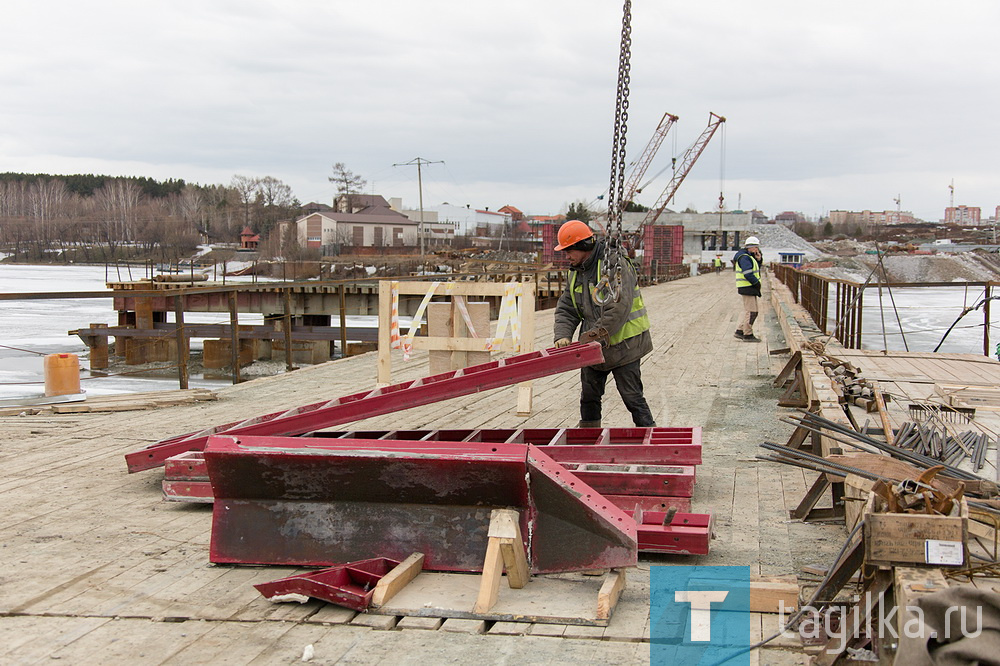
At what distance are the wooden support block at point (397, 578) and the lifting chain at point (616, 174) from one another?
2.55m

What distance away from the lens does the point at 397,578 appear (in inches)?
164

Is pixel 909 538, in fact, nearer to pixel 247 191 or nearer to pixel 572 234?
pixel 572 234

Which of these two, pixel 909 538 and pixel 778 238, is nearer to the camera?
pixel 909 538

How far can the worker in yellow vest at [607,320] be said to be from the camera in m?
6.32

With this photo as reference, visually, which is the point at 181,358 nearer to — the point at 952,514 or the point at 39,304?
the point at 952,514

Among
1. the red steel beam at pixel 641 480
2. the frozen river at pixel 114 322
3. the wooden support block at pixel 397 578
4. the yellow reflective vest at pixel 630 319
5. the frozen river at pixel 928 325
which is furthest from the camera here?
the frozen river at pixel 114 322

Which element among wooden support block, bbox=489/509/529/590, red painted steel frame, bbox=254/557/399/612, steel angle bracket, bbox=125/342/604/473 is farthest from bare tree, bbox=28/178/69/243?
wooden support block, bbox=489/509/529/590

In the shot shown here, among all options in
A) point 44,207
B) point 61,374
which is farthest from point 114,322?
point 44,207

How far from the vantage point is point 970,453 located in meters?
5.83

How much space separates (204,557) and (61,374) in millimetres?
5865

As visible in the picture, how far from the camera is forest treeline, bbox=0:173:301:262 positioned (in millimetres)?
74688

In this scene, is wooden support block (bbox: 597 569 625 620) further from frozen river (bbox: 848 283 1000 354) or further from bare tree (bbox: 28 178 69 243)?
bare tree (bbox: 28 178 69 243)

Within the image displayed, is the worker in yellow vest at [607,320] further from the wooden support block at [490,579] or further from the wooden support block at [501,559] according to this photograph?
the wooden support block at [490,579]

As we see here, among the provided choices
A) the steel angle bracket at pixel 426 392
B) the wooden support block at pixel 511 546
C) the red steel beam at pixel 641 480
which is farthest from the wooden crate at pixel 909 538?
the steel angle bracket at pixel 426 392
